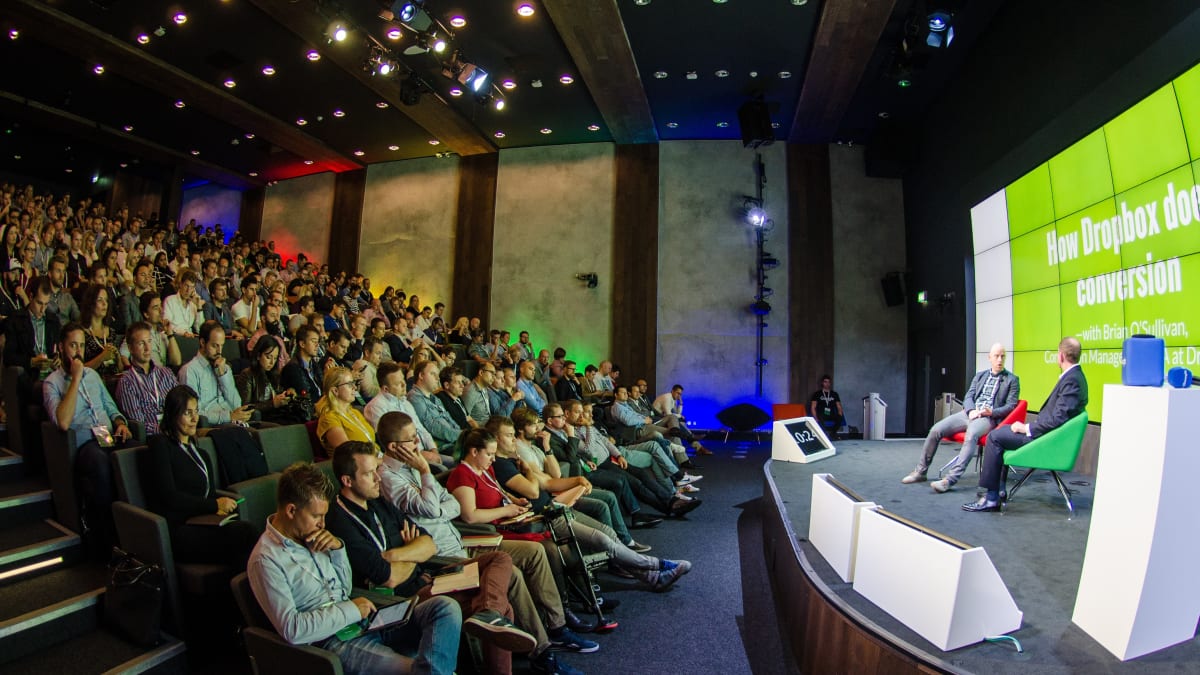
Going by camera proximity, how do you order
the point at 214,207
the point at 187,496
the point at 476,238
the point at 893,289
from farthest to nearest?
the point at 214,207
the point at 476,238
the point at 893,289
the point at 187,496

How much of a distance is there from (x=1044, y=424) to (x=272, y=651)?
408cm

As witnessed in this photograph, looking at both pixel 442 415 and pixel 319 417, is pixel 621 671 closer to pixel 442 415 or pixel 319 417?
pixel 319 417

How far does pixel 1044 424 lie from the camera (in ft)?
12.7

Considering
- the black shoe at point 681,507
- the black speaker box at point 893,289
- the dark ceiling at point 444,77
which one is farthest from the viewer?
the black speaker box at point 893,289

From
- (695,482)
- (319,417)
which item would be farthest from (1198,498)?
(695,482)

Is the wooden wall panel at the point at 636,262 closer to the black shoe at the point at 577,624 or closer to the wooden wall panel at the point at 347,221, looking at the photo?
the wooden wall panel at the point at 347,221

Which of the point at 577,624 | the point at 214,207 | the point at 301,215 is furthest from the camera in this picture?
the point at 214,207

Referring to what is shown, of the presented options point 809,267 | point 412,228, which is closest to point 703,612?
point 809,267

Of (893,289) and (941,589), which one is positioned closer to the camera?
(941,589)

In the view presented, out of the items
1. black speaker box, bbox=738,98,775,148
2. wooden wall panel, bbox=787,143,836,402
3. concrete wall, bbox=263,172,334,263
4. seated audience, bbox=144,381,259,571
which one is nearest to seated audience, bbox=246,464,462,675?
seated audience, bbox=144,381,259,571

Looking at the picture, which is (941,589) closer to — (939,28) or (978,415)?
(978,415)

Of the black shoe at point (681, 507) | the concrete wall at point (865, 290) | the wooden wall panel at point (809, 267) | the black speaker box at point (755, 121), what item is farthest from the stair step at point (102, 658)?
the concrete wall at point (865, 290)

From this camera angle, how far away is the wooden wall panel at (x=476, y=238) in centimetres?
1120

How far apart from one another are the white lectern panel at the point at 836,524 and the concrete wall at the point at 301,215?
1103cm
